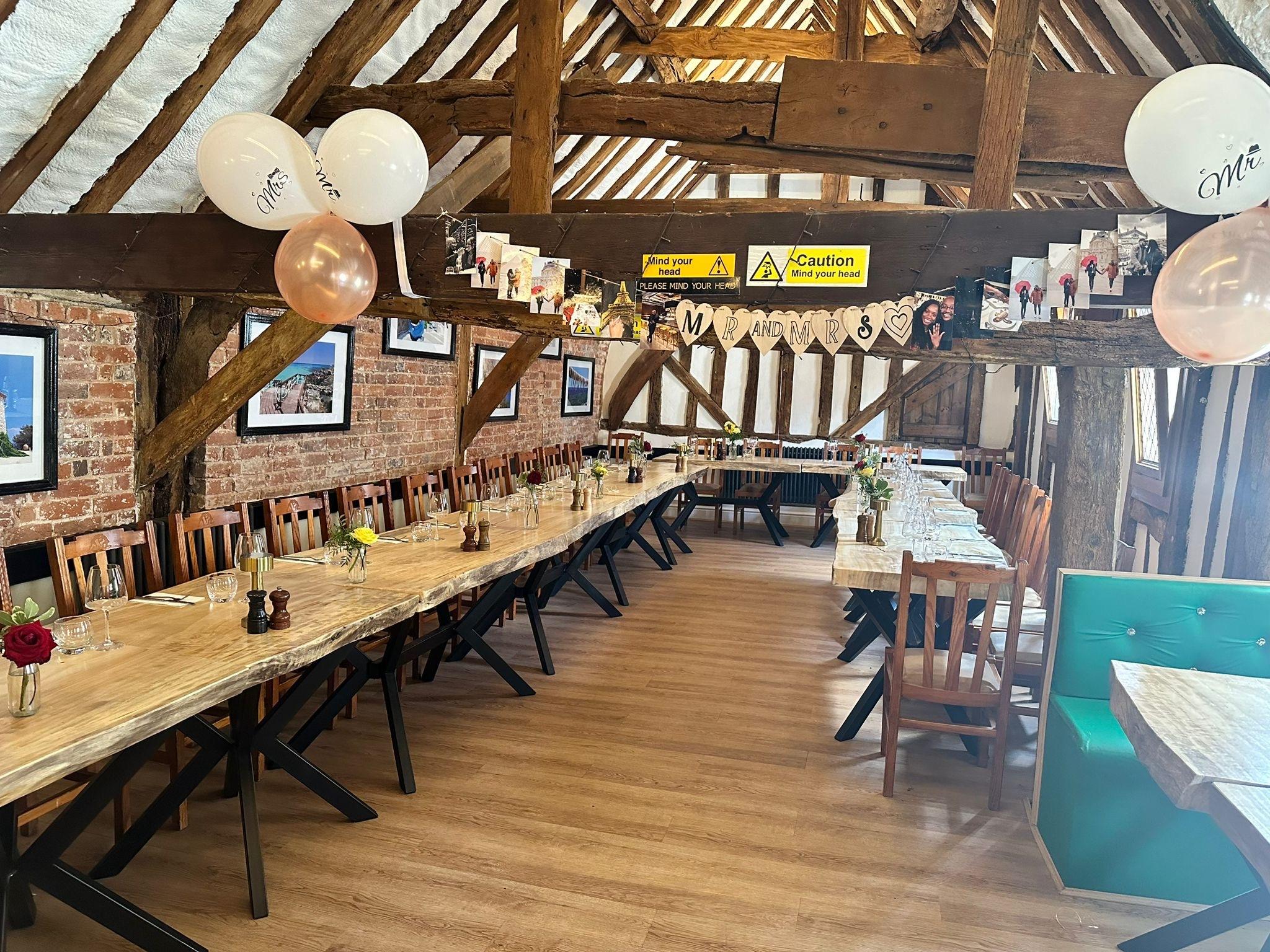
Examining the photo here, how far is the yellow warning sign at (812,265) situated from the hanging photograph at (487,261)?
1.05 metres

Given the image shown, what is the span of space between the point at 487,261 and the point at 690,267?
847 mm

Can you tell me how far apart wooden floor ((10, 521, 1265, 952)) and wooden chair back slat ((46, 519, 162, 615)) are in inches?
29.4

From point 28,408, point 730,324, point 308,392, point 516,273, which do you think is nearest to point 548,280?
point 516,273

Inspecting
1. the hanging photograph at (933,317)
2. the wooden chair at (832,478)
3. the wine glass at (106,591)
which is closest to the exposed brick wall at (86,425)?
the wine glass at (106,591)

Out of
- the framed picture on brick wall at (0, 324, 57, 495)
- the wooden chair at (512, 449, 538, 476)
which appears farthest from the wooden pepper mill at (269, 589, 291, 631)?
the wooden chair at (512, 449, 538, 476)

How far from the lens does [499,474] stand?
316 inches

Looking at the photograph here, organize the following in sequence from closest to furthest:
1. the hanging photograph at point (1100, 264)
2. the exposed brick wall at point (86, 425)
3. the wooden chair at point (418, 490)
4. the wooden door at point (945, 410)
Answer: the hanging photograph at point (1100, 264) → the exposed brick wall at point (86, 425) → the wooden chair at point (418, 490) → the wooden door at point (945, 410)

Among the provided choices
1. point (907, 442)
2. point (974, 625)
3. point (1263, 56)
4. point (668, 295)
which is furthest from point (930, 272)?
point (907, 442)

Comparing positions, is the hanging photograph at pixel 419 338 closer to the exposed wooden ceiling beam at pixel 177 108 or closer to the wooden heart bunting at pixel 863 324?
the exposed wooden ceiling beam at pixel 177 108

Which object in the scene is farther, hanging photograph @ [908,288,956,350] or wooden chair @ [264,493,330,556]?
wooden chair @ [264,493,330,556]

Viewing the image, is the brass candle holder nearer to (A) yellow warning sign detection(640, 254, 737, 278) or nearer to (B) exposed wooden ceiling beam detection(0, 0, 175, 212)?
(A) yellow warning sign detection(640, 254, 737, 278)

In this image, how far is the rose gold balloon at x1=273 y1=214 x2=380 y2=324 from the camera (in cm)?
330

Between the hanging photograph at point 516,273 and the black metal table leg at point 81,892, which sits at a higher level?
the hanging photograph at point 516,273

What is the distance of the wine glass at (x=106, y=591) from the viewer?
2779 millimetres
